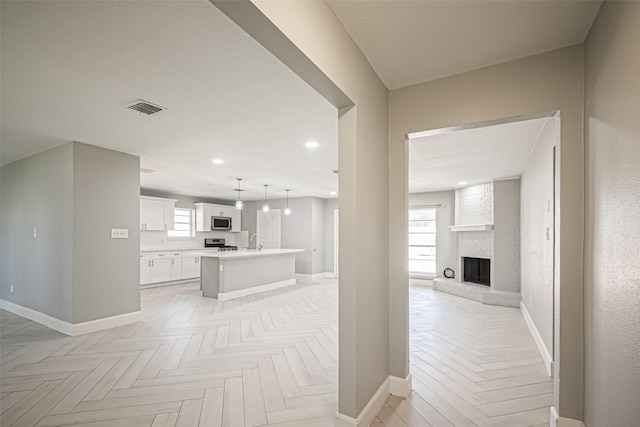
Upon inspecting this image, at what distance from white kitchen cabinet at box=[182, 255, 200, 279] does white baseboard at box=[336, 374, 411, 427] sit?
22.7 feet

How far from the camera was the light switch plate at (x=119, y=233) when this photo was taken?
4243 mm

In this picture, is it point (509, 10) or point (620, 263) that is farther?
point (509, 10)

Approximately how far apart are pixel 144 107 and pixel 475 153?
4.13 metres

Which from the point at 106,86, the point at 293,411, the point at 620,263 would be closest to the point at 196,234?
the point at 106,86

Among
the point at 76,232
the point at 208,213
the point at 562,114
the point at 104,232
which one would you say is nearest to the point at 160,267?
the point at 208,213

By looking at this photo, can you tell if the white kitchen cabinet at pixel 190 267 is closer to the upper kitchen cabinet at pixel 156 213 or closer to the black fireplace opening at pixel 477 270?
the upper kitchen cabinet at pixel 156 213

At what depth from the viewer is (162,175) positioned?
19.5 feet

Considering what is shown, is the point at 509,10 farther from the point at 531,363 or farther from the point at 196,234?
the point at 196,234

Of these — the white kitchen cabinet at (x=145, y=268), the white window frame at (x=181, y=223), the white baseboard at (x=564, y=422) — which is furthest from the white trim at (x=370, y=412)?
the white window frame at (x=181, y=223)

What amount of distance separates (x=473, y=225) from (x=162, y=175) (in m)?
6.48

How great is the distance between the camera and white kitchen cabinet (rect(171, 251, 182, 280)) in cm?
769

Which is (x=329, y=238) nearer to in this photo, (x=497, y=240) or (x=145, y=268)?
(x=497, y=240)

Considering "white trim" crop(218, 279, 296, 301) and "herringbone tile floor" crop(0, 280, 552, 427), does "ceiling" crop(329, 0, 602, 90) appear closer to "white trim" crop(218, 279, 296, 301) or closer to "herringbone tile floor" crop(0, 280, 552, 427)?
"herringbone tile floor" crop(0, 280, 552, 427)

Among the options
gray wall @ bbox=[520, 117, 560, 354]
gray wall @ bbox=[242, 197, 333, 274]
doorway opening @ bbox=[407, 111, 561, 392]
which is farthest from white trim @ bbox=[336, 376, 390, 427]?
gray wall @ bbox=[242, 197, 333, 274]
